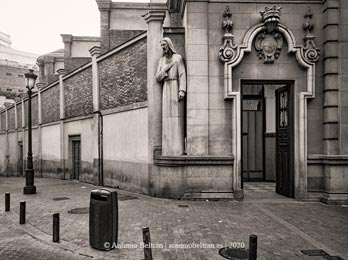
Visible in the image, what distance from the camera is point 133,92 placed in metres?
12.4

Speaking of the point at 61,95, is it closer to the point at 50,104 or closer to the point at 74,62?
the point at 50,104

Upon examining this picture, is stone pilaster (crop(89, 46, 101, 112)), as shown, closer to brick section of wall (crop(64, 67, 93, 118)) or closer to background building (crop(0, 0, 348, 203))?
brick section of wall (crop(64, 67, 93, 118))

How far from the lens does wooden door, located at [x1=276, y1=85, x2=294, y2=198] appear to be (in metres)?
10.4

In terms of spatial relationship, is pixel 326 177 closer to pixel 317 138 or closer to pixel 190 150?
pixel 317 138

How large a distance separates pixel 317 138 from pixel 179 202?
18.2 ft

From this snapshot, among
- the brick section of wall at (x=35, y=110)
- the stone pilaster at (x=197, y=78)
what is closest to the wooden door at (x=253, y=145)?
the stone pilaster at (x=197, y=78)

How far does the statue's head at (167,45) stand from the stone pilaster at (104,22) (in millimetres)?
8750

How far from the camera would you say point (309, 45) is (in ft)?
33.0

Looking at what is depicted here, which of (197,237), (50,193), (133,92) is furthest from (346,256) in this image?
(50,193)

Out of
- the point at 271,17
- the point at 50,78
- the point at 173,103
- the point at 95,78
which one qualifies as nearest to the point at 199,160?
the point at 173,103

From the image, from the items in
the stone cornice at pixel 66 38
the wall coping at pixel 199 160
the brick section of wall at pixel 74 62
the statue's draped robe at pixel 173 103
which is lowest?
the wall coping at pixel 199 160

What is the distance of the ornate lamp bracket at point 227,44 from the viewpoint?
9.96 meters

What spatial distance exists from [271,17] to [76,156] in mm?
13459

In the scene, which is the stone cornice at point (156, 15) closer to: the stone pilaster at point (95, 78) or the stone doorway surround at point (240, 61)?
the stone doorway surround at point (240, 61)
